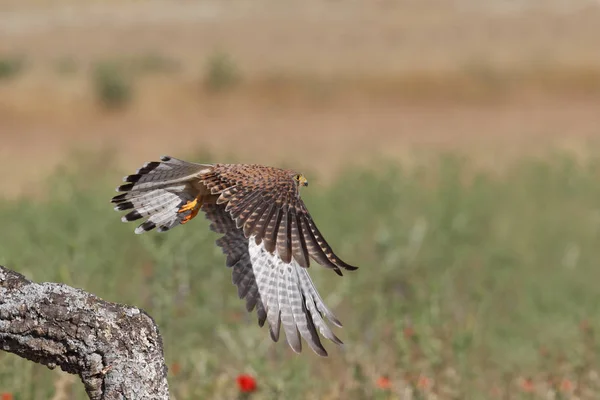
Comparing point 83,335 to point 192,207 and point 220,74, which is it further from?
point 220,74

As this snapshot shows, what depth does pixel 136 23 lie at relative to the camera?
55.5 meters

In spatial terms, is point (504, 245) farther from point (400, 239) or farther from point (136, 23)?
point (136, 23)

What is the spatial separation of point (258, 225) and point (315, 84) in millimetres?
31750

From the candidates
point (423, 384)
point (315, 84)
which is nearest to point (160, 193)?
point (423, 384)

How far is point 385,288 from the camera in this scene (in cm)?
640

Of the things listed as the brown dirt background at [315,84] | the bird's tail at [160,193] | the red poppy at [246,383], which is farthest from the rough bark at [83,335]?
the brown dirt background at [315,84]

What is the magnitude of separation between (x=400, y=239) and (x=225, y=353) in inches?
102

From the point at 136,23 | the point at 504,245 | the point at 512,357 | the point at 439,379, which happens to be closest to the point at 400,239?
the point at 504,245

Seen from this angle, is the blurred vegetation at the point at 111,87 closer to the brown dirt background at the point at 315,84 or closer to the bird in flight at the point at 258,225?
the brown dirt background at the point at 315,84

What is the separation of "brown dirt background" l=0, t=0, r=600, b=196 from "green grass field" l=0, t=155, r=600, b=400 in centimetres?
242

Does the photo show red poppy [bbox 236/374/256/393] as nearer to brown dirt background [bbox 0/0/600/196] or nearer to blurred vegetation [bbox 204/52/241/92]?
brown dirt background [bbox 0/0/600/196]

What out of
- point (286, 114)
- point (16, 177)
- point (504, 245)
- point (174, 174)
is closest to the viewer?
point (174, 174)

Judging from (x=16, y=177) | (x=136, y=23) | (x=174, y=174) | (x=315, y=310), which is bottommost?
(x=315, y=310)

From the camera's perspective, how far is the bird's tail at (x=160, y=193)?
3.64 metres
